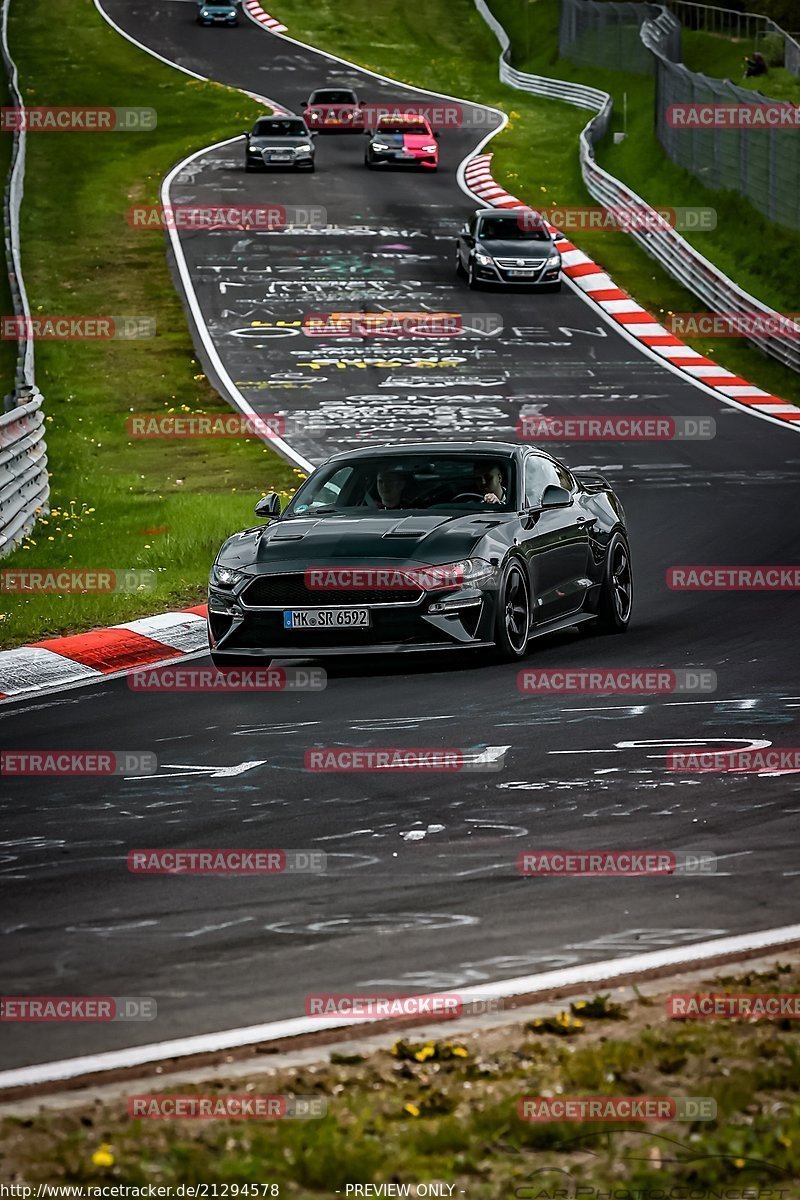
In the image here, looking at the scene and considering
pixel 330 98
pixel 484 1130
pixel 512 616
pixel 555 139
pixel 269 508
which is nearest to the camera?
pixel 484 1130

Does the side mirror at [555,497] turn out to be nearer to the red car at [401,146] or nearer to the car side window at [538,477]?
the car side window at [538,477]

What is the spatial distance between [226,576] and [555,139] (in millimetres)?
43438

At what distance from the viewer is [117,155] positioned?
168 feet

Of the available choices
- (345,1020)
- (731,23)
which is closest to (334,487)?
(345,1020)

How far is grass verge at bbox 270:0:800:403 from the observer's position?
121ft

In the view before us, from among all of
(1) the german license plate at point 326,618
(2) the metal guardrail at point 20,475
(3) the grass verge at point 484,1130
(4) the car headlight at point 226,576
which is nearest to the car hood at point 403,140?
(2) the metal guardrail at point 20,475

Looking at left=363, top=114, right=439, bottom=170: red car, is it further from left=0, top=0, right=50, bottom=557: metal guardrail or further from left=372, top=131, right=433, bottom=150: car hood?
left=0, top=0, right=50, bottom=557: metal guardrail

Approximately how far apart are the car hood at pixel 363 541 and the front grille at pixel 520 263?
975 inches

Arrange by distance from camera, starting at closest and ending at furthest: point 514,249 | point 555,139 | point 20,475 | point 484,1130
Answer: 1. point 484,1130
2. point 20,475
3. point 514,249
4. point 555,139

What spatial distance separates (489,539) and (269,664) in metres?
1.69

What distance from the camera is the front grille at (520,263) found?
37.0 m

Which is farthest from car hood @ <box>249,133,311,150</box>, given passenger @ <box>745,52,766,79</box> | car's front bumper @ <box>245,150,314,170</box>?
passenger @ <box>745,52,766,79</box>

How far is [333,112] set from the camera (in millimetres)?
56344

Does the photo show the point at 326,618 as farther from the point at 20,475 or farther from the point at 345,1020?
the point at 20,475
